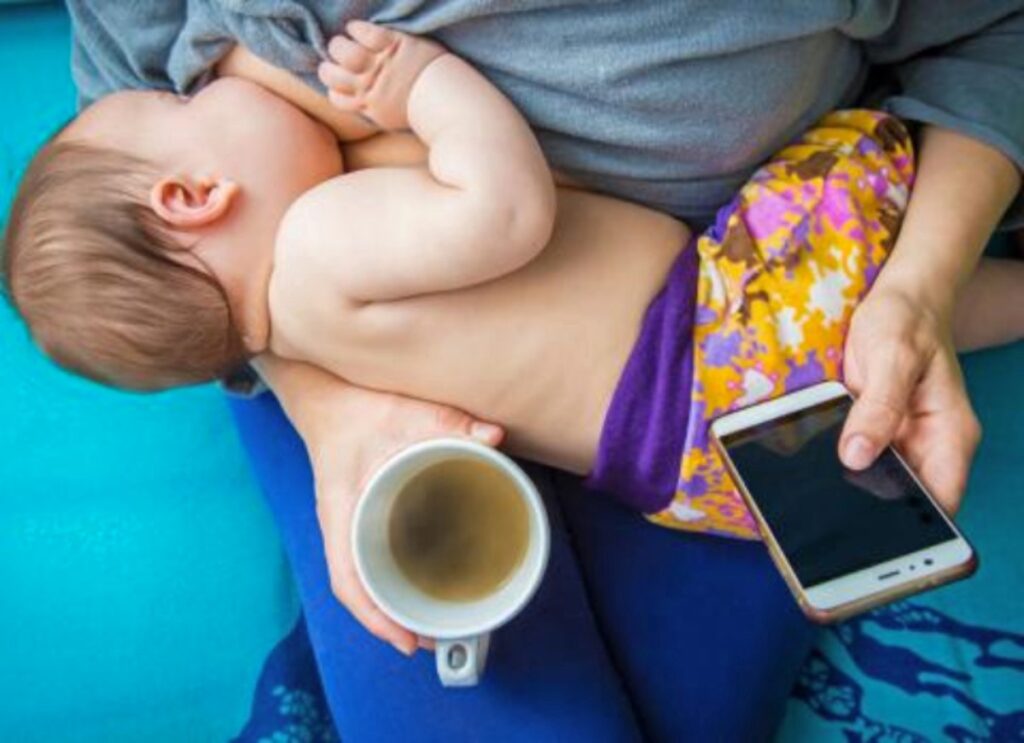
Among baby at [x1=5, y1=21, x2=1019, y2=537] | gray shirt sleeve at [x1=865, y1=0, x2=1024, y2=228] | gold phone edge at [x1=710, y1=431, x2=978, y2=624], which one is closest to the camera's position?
gold phone edge at [x1=710, y1=431, x2=978, y2=624]

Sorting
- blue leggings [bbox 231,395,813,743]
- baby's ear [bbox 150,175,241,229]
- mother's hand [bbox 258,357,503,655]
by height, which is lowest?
blue leggings [bbox 231,395,813,743]

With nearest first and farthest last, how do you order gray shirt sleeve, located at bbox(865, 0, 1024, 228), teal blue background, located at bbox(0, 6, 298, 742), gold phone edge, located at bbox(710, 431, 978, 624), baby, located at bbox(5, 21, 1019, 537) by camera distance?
1. gold phone edge, located at bbox(710, 431, 978, 624)
2. baby, located at bbox(5, 21, 1019, 537)
3. gray shirt sleeve, located at bbox(865, 0, 1024, 228)
4. teal blue background, located at bbox(0, 6, 298, 742)

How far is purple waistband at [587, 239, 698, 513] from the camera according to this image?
2.71 feet

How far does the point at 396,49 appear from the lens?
0.78m

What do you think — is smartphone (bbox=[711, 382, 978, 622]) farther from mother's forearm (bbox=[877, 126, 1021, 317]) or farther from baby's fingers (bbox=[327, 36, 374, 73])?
baby's fingers (bbox=[327, 36, 374, 73])

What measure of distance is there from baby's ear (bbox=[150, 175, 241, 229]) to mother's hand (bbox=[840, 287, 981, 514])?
491mm

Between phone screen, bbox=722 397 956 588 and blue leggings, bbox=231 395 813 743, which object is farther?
blue leggings, bbox=231 395 813 743

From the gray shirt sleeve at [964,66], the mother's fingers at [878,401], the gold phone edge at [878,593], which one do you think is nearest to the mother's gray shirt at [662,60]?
the gray shirt sleeve at [964,66]

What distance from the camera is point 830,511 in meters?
0.71

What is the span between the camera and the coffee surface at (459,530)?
2.57ft

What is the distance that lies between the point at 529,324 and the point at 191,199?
282mm

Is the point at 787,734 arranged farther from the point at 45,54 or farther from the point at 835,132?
the point at 45,54

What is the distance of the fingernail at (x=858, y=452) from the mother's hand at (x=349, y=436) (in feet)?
0.93

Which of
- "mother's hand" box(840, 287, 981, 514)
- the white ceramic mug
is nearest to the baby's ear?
the white ceramic mug
